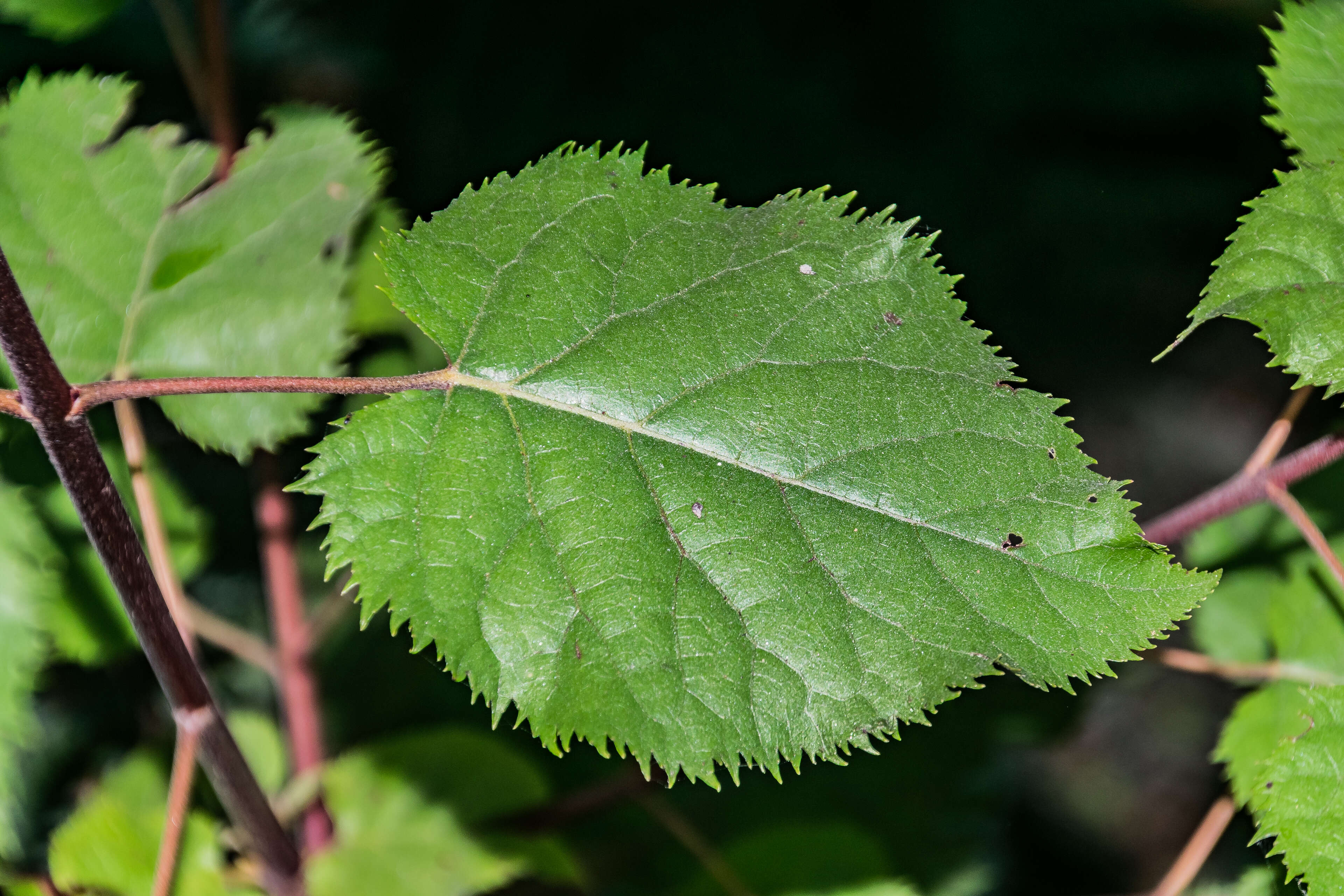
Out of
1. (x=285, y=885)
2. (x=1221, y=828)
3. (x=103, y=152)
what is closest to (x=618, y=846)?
(x=285, y=885)

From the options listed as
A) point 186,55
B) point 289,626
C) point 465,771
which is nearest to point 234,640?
point 289,626

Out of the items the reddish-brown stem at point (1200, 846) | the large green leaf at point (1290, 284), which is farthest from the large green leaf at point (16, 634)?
the reddish-brown stem at point (1200, 846)

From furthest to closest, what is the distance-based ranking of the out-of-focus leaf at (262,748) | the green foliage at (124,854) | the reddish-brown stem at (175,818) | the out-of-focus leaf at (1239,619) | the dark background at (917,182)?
1. the dark background at (917,182)
2. the out-of-focus leaf at (262,748)
3. the out-of-focus leaf at (1239,619)
4. the green foliage at (124,854)
5. the reddish-brown stem at (175,818)

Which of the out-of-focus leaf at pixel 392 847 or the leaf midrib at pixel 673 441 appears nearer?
the leaf midrib at pixel 673 441

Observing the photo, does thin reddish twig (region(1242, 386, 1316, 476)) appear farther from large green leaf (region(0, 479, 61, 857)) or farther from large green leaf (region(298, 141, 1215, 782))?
large green leaf (region(0, 479, 61, 857))

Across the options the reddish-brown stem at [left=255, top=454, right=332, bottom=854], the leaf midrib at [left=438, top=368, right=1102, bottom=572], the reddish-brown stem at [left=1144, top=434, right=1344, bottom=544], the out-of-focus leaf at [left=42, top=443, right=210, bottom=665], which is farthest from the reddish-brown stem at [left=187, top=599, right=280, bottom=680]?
the reddish-brown stem at [left=1144, top=434, right=1344, bottom=544]

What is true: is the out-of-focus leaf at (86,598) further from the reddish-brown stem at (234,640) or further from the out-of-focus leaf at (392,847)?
the out-of-focus leaf at (392,847)

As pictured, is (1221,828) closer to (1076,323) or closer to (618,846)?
(618,846)
